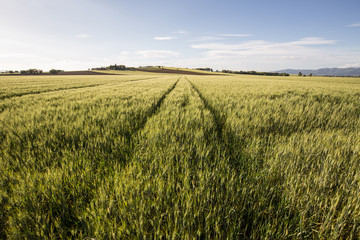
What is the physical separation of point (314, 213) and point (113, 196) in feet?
4.98

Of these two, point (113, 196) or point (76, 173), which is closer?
point (113, 196)

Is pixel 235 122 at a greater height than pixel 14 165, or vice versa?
pixel 235 122

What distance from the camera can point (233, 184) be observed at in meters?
1.30

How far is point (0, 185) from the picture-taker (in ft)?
4.45

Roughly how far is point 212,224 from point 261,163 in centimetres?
114

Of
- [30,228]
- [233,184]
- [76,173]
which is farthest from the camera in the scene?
[76,173]

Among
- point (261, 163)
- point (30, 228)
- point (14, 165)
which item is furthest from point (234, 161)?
point (14, 165)

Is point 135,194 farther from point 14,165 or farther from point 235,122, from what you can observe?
point 235,122

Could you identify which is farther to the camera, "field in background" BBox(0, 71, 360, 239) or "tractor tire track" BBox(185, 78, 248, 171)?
"tractor tire track" BBox(185, 78, 248, 171)

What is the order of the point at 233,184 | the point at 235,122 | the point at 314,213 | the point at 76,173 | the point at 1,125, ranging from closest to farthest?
the point at 314,213
the point at 233,184
the point at 76,173
the point at 1,125
the point at 235,122

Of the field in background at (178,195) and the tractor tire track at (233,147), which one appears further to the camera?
the tractor tire track at (233,147)

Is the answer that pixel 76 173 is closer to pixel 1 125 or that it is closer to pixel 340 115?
pixel 1 125

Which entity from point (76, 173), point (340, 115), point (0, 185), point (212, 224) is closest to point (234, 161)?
point (212, 224)

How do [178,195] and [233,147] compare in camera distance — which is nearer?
[178,195]
